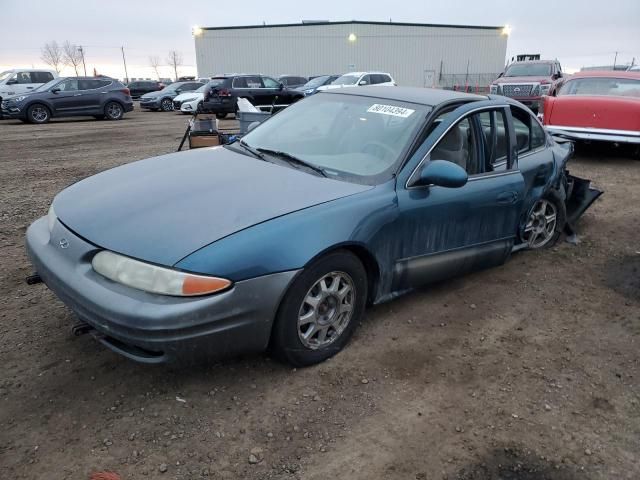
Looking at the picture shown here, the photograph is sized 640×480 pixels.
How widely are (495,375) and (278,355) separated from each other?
1287mm

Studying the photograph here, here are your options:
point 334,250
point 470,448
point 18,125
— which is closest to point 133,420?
point 334,250

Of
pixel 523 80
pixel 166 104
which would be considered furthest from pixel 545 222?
pixel 166 104

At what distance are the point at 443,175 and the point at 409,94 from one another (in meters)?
0.98

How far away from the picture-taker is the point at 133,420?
2553 millimetres

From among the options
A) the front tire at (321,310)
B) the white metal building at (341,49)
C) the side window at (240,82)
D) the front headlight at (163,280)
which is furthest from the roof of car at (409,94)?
the white metal building at (341,49)

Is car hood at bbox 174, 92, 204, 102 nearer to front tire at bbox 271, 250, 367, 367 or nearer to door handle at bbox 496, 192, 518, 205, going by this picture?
door handle at bbox 496, 192, 518, 205

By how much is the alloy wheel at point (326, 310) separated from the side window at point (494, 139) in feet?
5.28

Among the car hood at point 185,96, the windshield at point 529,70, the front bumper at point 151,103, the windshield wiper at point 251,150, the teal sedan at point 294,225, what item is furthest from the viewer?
the front bumper at point 151,103

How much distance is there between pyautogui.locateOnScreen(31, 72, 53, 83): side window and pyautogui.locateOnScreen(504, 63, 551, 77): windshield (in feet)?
54.5

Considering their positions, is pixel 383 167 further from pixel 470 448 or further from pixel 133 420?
pixel 133 420

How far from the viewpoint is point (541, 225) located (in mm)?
4840

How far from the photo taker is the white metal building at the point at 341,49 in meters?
43.6

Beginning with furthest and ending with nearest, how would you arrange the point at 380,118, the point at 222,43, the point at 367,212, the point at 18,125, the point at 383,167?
the point at 222,43
the point at 18,125
the point at 380,118
the point at 383,167
the point at 367,212

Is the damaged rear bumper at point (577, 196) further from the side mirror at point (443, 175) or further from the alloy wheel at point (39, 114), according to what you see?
the alloy wheel at point (39, 114)
